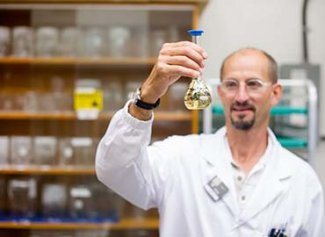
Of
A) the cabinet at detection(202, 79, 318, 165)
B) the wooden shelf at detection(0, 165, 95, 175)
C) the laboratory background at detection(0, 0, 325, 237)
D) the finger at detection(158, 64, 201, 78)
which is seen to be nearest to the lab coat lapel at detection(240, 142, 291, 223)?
the finger at detection(158, 64, 201, 78)

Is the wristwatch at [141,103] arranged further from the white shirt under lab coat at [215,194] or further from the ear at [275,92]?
the ear at [275,92]

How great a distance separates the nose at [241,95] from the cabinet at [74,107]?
1.09m

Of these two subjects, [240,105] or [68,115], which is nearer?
[240,105]

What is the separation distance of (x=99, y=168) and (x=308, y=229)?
0.71m

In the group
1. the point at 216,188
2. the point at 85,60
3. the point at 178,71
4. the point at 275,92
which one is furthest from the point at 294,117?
the point at 178,71

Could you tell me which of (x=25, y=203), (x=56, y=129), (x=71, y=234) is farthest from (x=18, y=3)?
(x=71, y=234)

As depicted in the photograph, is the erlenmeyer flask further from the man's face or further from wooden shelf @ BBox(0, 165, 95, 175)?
wooden shelf @ BBox(0, 165, 95, 175)

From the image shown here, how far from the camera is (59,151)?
287 cm

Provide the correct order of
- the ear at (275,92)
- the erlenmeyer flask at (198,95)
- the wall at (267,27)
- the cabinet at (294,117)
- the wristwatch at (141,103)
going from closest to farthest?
the erlenmeyer flask at (198,95) → the wristwatch at (141,103) → the ear at (275,92) → the cabinet at (294,117) → the wall at (267,27)

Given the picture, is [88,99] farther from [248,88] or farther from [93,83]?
[248,88]

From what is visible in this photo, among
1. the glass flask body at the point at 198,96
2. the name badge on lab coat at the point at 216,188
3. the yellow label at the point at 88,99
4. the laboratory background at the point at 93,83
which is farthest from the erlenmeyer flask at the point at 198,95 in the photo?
the yellow label at the point at 88,99

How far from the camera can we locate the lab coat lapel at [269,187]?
158 centimetres

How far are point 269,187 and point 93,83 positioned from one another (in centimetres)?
154

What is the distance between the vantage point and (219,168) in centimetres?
167
